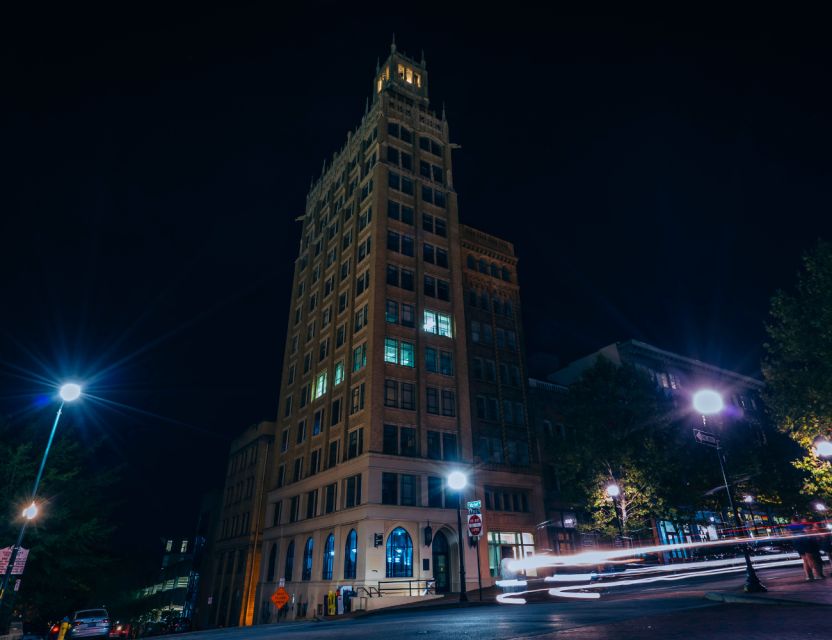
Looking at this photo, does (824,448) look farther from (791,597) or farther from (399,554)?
(399,554)

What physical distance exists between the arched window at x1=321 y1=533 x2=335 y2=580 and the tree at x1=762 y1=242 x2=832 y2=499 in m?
30.3

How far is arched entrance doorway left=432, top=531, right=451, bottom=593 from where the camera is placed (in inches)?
1431

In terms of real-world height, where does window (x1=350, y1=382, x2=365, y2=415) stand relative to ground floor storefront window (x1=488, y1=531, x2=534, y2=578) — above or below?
above

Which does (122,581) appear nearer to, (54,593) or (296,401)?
(296,401)

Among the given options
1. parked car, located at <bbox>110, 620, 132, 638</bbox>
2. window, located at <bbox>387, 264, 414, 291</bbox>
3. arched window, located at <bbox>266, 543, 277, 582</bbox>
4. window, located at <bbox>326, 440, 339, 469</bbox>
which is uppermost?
window, located at <bbox>387, 264, 414, 291</bbox>

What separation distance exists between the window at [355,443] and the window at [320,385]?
323 inches

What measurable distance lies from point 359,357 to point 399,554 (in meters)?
15.9

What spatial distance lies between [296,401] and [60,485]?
87.1 ft

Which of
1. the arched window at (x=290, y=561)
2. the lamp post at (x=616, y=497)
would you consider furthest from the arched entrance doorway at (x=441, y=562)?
the arched window at (x=290, y=561)

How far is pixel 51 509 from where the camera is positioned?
25.5 metres

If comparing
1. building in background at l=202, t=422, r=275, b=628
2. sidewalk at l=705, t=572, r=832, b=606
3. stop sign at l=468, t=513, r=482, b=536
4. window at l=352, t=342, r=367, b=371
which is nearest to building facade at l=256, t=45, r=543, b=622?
window at l=352, t=342, r=367, b=371

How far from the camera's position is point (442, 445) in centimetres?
4053

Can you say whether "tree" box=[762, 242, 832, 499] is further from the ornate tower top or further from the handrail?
the ornate tower top

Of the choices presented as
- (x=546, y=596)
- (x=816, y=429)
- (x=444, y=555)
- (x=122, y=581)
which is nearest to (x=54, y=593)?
(x=444, y=555)
